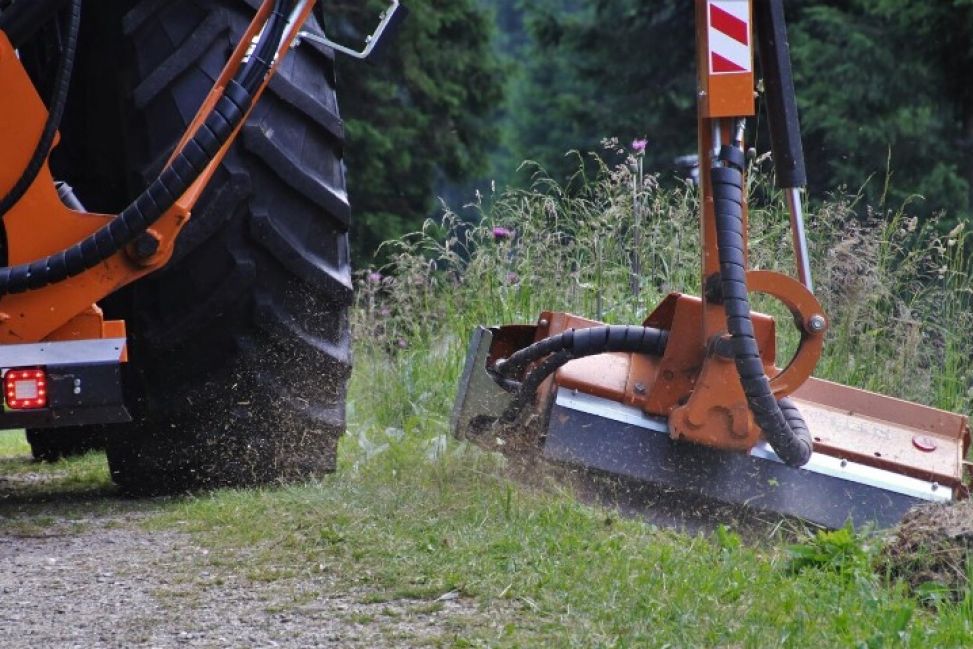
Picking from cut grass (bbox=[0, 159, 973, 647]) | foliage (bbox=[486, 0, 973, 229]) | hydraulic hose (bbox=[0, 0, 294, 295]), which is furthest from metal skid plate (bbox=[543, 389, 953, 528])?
foliage (bbox=[486, 0, 973, 229])

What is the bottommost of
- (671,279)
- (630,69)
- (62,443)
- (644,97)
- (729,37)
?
(62,443)

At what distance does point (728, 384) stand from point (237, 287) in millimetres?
1296

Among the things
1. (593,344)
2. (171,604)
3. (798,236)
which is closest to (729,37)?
(798,236)

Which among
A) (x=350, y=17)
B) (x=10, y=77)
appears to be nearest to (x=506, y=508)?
(x=10, y=77)

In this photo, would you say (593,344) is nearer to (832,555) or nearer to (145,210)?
(832,555)

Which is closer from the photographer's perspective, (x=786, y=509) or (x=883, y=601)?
(x=883, y=601)

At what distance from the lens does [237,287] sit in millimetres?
4168

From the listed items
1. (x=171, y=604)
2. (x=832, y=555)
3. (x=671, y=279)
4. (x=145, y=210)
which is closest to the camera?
(x=171, y=604)

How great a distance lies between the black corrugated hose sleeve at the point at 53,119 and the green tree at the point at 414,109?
13.1 m

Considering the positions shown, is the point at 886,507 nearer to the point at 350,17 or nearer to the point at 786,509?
the point at 786,509

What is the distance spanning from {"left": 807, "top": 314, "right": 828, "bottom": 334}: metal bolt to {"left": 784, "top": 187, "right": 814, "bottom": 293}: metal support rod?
0.07m

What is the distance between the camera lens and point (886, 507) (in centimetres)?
381

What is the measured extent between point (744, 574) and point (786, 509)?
0.71m

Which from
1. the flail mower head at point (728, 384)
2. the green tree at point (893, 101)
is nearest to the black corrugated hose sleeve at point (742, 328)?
the flail mower head at point (728, 384)
